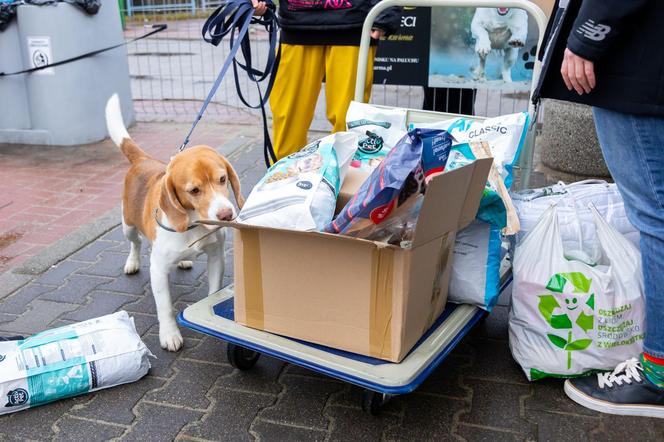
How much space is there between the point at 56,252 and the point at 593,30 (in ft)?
11.2

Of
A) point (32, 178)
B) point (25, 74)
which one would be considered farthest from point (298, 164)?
point (25, 74)

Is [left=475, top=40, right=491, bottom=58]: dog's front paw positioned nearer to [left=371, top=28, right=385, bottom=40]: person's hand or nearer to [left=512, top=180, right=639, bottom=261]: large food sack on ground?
[left=371, top=28, right=385, bottom=40]: person's hand

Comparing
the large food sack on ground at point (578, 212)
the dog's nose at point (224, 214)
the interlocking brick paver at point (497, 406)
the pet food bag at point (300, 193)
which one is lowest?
the interlocking brick paver at point (497, 406)

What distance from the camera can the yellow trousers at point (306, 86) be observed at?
13.3 ft

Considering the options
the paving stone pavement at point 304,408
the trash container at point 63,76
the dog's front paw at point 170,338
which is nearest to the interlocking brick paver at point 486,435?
the paving stone pavement at point 304,408

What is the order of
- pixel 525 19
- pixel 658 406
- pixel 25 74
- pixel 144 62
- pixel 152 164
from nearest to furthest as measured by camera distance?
pixel 658 406
pixel 152 164
pixel 525 19
pixel 25 74
pixel 144 62

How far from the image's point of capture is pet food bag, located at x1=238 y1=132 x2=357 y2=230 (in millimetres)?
2455

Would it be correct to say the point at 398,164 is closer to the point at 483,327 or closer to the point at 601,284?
the point at 601,284

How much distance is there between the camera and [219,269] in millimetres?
3340

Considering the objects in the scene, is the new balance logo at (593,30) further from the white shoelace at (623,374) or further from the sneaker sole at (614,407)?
the sneaker sole at (614,407)

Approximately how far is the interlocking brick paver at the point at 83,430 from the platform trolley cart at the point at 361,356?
1.61 feet

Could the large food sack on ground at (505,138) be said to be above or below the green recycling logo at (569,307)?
above

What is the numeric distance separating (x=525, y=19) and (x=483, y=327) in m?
3.17

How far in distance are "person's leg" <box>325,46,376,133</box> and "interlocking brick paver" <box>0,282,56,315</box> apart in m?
1.95
